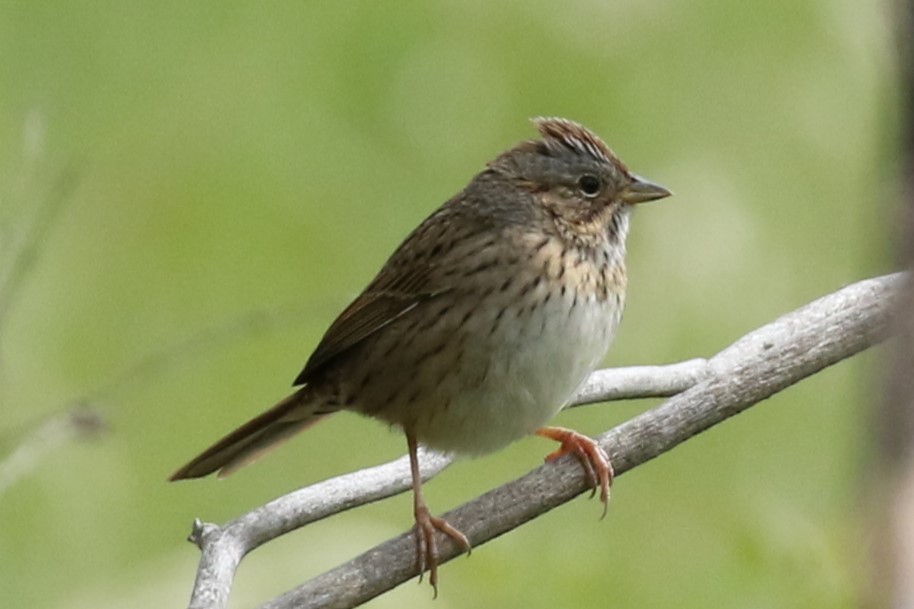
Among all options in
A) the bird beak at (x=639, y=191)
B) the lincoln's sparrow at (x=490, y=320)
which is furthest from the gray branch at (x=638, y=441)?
the bird beak at (x=639, y=191)

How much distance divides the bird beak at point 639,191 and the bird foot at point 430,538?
2.47 ft

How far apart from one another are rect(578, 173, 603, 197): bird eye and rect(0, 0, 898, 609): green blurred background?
0.91 m

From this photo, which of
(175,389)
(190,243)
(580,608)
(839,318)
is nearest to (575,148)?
(839,318)

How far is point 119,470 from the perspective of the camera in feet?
17.6

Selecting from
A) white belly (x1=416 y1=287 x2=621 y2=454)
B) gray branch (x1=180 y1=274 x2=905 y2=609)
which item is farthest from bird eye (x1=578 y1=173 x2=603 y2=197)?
gray branch (x1=180 y1=274 x2=905 y2=609)

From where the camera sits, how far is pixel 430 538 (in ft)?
9.16

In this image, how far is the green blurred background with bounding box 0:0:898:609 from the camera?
4.66m

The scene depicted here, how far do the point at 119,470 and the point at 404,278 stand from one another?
2411 millimetres

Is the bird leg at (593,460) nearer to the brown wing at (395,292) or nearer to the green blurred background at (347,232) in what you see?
the brown wing at (395,292)

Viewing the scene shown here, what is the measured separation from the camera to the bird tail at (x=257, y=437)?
10.7 ft

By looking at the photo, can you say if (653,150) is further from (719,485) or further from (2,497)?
(2,497)

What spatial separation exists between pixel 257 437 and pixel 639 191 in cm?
89

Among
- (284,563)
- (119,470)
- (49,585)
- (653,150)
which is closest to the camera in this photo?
(284,563)

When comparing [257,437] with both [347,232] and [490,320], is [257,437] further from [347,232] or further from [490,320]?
[347,232]
